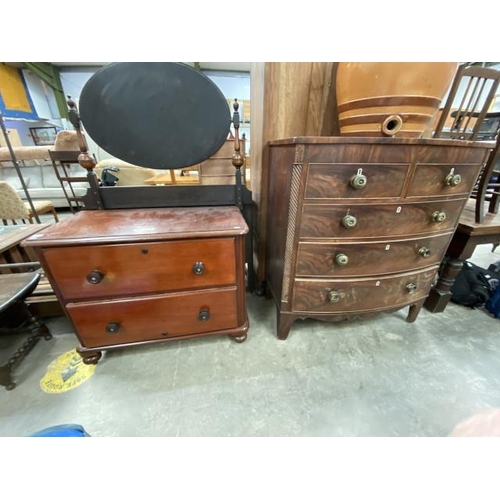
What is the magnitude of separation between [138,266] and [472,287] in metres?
2.15

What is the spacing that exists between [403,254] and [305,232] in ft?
1.72

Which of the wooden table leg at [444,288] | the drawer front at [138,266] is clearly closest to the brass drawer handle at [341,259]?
the drawer front at [138,266]

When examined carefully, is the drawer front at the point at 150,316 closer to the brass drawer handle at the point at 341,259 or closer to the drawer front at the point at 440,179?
the brass drawer handle at the point at 341,259

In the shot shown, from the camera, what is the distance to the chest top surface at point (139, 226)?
2.61 feet

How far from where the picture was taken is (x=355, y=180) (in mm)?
798

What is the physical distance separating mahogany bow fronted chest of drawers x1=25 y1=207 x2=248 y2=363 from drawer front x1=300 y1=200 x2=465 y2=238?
31cm

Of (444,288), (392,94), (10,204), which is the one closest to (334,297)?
(392,94)

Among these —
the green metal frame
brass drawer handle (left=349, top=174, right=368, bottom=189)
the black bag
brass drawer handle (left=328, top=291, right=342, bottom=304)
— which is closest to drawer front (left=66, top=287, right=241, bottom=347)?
brass drawer handle (left=328, top=291, right=342, bottom=304)

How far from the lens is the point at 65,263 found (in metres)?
0.82

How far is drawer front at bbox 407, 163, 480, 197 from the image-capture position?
33.6 inches

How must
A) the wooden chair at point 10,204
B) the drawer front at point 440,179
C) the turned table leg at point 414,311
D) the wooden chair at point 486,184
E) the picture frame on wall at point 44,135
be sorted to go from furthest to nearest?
1. the picture frame on wall at point 44,135
2. the wooden chair at point 10,204
3. the turned table leg at point 414,311
4. the wooden chair at point 486,184
5. the drawer front at point 440,179

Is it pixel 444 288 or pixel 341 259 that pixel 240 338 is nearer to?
pixel 341 259

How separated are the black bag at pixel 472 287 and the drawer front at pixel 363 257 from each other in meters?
0.75
